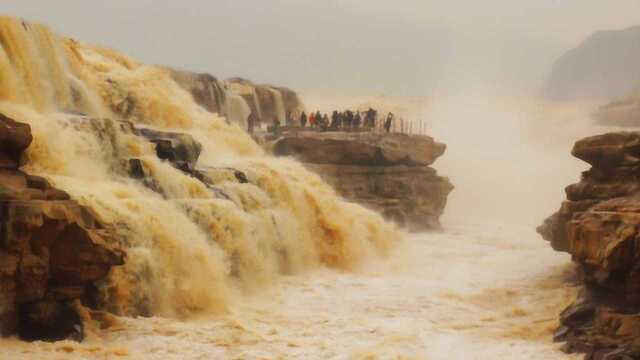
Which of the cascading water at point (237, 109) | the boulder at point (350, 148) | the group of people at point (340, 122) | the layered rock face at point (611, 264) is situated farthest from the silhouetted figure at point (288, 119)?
the layered rock face at point (611, 264)

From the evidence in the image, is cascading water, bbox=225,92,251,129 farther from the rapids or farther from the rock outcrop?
the rapids

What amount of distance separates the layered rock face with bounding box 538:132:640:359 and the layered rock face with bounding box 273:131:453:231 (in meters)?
13.4

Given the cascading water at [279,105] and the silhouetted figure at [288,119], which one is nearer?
the silhouetted figure at [288,119]

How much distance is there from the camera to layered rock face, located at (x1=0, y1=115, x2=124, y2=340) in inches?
395

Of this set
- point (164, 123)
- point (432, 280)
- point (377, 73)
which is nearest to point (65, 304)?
point (432, 280)

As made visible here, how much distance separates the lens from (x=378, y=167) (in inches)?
1064

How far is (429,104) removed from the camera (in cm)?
5766

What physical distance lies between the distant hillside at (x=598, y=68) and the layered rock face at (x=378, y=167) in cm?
6469

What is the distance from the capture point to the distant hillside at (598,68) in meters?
90.4

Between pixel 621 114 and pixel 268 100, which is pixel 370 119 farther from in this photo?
pixel 621 114

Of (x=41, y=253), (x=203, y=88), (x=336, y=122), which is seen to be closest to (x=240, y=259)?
(x=41, y=253)

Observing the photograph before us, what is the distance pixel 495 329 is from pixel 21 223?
686cm

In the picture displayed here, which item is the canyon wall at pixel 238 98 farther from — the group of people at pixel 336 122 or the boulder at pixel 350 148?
the boulder at pixel 350 148

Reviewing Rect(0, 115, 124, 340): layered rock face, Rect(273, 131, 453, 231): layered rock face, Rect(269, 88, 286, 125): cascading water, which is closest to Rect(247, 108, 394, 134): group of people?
Rect(273, 131, 453, 231): layered rock face
